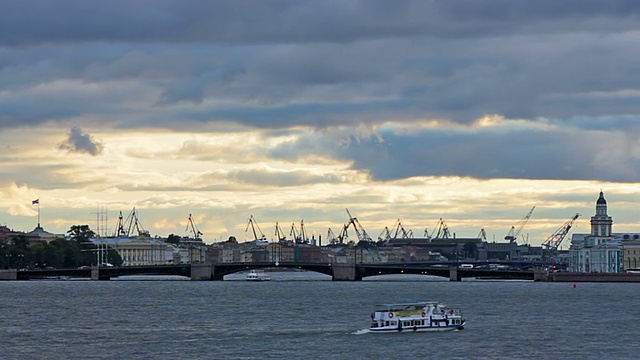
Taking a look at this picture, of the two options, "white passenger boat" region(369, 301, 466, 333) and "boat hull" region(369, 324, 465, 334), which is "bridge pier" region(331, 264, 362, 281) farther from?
"boat hull" region(369, 324, 465, 334)

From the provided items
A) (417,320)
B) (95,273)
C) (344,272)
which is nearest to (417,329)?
(417,320)

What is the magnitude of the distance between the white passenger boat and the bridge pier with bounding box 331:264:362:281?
10148 centimetres

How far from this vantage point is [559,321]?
102 metres

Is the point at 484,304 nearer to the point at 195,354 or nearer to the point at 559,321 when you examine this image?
the point at 559,321

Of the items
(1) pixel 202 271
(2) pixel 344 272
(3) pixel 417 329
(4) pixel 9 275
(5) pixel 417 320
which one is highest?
(1) pixel 202 271

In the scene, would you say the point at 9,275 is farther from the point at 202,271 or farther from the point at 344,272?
the point at 344,272

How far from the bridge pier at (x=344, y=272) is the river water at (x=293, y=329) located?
51682mm

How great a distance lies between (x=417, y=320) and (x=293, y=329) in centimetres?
739

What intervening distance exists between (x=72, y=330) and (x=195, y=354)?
60.8 feet

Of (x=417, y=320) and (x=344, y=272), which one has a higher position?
(x=344, y=272)

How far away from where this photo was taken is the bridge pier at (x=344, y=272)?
195 m

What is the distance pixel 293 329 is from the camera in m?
91.3

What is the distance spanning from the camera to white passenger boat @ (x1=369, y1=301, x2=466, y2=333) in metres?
89.7

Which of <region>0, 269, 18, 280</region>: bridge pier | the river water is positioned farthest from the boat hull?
<region>0, 269, 18, 280</region>: bridge pier
